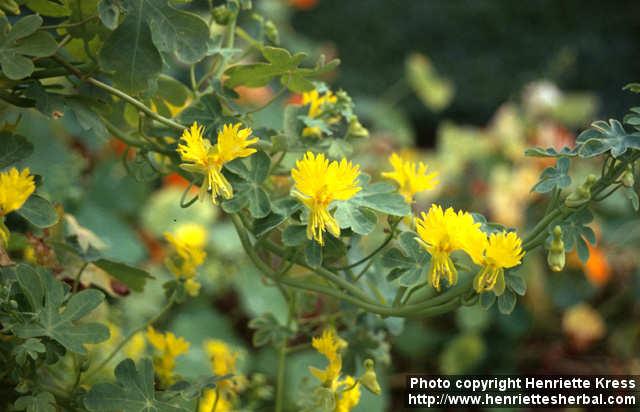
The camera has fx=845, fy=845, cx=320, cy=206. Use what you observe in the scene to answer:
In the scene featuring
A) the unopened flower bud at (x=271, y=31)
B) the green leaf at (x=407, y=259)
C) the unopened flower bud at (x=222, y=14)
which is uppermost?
the unopened flower bud at (x=271, y=31)

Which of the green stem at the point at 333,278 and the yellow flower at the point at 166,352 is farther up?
the green stem at the point at 333,278

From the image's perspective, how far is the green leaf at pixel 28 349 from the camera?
2.01ft

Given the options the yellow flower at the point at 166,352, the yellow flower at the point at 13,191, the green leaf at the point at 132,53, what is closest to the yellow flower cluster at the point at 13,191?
the yellow flower at the point at 13,191

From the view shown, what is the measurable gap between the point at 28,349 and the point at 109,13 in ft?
0.82

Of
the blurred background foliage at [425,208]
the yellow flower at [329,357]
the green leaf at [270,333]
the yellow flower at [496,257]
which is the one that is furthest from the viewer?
the blurred background foliage at [425,208]

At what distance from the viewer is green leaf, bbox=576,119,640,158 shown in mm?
611

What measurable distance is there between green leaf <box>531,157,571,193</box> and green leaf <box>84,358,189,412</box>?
0.34 m

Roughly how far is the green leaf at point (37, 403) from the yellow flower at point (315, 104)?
1.03 feet

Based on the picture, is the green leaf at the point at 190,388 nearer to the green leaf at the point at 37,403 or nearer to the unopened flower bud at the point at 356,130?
the green leaf at the point at 37,403

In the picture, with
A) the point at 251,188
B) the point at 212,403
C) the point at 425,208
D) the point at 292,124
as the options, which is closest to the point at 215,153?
the point at 251,188

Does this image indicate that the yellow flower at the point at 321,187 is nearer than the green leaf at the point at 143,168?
Yes

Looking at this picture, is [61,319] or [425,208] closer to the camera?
[61,319]

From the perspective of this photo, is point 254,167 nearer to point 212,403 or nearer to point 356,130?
point 356,130

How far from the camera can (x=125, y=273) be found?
2.60ft
